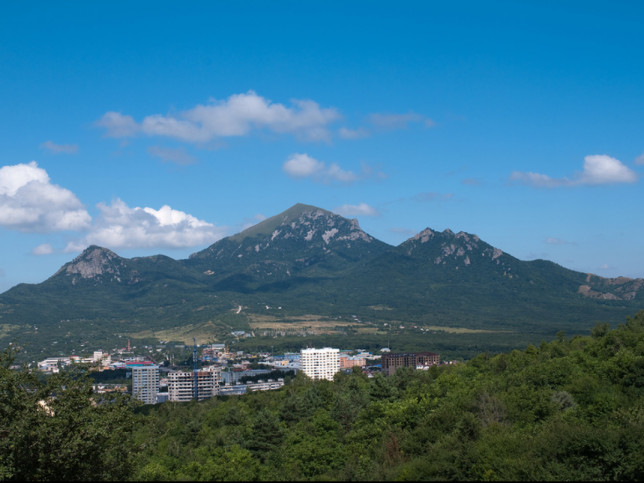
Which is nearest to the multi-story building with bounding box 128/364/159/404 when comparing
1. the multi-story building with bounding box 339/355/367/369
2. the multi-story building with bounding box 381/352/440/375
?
the multi-story building with bounding box 339/355/367/369

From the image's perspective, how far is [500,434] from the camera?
85.6 feet

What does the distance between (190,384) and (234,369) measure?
814 inches

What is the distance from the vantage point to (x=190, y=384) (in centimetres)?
11994

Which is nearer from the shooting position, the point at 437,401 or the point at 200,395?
the point at 437,401

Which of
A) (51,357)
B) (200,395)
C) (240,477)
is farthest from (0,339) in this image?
(240,477)

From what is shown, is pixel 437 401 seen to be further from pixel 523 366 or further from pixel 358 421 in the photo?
pixel 523 366

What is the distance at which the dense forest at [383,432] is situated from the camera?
65.7 ft

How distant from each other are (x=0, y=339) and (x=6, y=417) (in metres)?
182

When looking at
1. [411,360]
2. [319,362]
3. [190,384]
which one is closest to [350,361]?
[319,362]

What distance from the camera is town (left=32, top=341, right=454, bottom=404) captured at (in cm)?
11606

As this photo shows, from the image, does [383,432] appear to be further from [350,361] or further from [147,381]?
[350,361]

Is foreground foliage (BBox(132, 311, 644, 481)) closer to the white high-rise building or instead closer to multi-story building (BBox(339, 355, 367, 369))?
the white high-rise building

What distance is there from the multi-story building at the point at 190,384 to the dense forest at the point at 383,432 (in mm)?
64725

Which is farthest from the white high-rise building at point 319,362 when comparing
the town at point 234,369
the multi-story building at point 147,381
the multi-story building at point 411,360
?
the multi-story building at point 147,381
